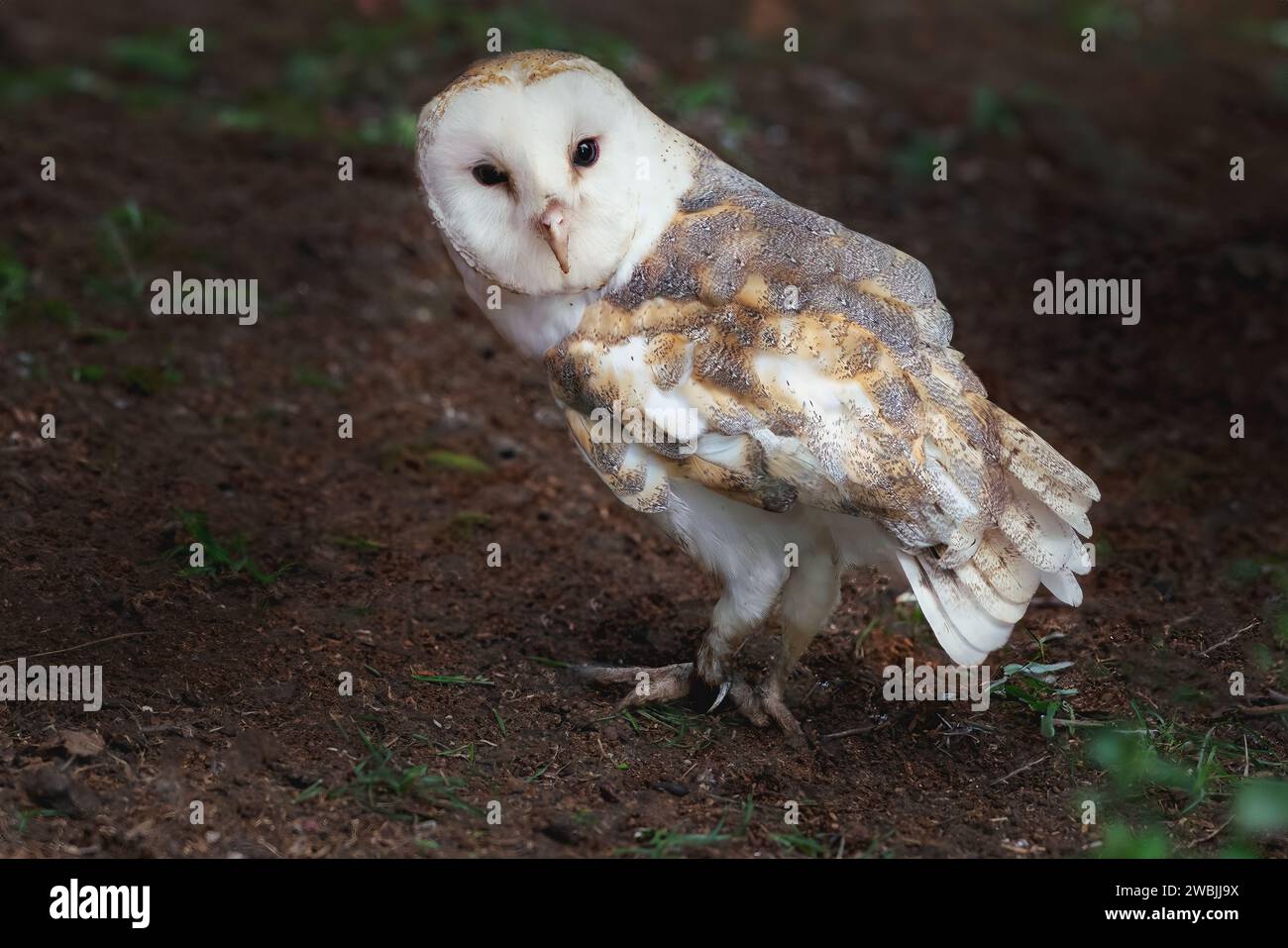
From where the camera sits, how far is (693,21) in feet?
32.2

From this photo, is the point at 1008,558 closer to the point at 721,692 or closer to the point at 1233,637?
the point at 721,692

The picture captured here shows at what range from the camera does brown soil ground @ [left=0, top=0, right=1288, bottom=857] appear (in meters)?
3.73

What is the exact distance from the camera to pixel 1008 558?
3787mm

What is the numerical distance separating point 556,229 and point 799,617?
1331 mm

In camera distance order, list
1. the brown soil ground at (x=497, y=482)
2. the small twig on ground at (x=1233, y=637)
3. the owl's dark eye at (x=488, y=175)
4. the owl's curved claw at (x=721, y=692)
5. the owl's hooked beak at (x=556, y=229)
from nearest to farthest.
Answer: the owl's hooked beak at (x=556, y=229) → the owl's dark eye at (x=488, y=175) → the brown soil ground at (x=497, y=482) → the owl's curved claw at (x=721, y=692) → the small twig on ground at (x=1233, y=637)

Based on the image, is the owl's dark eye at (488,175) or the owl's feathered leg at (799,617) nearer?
the owl's dark eye at (488,175)

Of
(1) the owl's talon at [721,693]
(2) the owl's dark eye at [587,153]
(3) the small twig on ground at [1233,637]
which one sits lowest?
(1) the owl's talon at [721,693]

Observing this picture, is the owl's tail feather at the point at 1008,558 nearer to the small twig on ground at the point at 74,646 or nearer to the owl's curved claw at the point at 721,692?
the owl's curved claw at the point at 721,692

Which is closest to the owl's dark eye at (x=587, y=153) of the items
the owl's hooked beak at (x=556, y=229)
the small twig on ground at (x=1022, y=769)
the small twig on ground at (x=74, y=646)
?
the owl's hooked beak at (x=556, y=229)

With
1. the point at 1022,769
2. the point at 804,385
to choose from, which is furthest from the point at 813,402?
the point at 1022,769

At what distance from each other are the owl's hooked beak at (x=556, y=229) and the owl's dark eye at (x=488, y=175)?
17 cm

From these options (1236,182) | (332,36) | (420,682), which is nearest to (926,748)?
(420,682)

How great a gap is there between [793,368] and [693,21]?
6882 millimetres

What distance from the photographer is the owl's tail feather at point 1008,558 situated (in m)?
3.70
